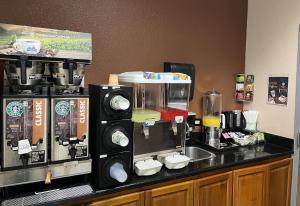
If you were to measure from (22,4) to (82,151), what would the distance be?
3.45ft

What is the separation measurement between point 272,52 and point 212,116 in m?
0.79

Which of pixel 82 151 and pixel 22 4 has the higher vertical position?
pixel 22 4

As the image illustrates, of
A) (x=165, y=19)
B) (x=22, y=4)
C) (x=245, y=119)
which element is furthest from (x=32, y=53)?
(x=245, y=119)

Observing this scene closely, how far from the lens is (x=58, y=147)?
129 centimetres

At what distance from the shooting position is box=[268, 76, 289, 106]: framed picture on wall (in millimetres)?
2246

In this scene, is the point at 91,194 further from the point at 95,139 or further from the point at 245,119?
the point at 245,119

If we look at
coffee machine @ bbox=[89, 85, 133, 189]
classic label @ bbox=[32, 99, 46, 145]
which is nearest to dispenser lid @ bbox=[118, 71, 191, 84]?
coffee machine @ bbox=[89, 85, 133, 189]

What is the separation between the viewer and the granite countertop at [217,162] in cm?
143

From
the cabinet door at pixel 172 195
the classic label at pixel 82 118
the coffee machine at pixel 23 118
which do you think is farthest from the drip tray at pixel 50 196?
the cabinet door at pixel 172 195

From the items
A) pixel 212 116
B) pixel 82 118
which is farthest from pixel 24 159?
pixel 212 116

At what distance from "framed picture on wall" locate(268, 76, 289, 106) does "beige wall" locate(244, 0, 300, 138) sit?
0.04 metres

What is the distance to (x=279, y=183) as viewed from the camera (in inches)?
84.7

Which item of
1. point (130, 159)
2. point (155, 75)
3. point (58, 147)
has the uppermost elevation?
point (155, 75)

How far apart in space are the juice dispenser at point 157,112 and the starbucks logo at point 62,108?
17.8 inches
